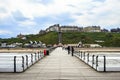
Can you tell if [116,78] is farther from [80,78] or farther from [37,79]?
[37,79]

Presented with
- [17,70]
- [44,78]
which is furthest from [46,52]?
[44,78]

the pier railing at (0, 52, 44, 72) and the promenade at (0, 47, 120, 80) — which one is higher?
the pier railing at (0, 52, 44, 72)

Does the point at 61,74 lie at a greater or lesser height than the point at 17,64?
lesser

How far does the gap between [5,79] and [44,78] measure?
88.6 inches

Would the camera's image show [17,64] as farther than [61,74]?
Yes

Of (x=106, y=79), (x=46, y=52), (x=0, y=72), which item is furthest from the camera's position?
(x=46, y=52)

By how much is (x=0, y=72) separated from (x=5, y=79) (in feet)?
14.1

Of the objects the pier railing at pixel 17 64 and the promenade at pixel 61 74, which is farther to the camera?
the pier railing at pixel 17 64

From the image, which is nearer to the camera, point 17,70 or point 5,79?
point 5,79

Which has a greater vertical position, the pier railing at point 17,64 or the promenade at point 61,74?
the pier railing at point 17,64

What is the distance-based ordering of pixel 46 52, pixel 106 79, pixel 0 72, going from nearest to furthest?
pixel 106 79 < pixel 0 72 < pixel 46 52

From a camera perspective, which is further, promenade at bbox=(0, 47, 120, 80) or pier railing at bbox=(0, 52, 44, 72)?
pier railing at bbox=(0, 52, 44, 72)

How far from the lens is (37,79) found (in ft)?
63.4

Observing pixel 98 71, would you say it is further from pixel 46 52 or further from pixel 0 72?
pixel 46 52
